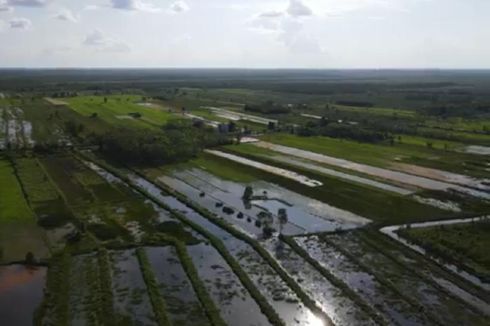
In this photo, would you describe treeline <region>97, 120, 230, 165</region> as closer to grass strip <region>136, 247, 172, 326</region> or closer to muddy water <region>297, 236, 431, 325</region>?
grass strip <region>136, 247, 172, 326</region>

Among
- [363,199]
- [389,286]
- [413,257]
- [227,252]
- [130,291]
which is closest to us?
[130,291]

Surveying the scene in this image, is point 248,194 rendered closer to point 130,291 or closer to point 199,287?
point 199,287

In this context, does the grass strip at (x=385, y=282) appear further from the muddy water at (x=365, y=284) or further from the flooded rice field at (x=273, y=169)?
the flooded rice field at (x=273, y=169)

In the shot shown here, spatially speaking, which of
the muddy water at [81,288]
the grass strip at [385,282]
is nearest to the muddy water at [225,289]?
the muddy water at [81,288]

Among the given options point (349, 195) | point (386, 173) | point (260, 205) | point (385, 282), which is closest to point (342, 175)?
point (386, 173)

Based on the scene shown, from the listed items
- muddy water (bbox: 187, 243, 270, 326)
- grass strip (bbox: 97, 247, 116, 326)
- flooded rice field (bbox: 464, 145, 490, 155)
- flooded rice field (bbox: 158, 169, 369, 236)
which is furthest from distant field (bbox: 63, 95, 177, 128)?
muddy water (bbox: 187, 243, 270, 326)
